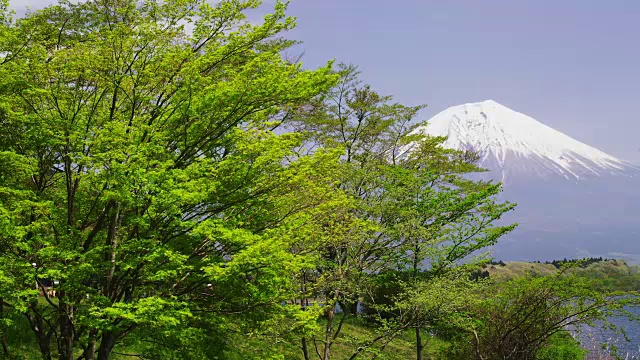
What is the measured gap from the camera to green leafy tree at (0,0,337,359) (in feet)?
30.0

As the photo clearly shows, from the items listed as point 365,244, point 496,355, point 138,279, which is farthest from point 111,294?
point 496,355

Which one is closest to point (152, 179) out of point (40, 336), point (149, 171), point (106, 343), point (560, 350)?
point (149, 171)

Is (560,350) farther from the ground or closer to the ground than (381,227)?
closer to the ground

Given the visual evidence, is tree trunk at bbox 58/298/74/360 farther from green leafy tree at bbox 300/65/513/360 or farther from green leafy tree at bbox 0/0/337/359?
green leafy tree at bbox 300/65/513/360

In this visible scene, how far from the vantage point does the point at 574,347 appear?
19000 millimetres

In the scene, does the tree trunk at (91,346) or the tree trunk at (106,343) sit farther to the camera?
the tree trunk at (106,343)

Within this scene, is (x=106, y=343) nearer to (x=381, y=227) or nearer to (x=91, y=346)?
(x=91, y=346)

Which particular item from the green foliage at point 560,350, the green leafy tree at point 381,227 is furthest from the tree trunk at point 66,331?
the green foliage at point 560,350

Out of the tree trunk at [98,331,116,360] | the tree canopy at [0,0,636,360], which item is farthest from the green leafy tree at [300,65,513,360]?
the tree trunk at [98,331,116,360]

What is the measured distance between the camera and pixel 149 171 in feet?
29.9

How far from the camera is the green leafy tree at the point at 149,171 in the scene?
913 centimetres

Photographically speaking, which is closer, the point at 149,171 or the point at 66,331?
the point at 149,171

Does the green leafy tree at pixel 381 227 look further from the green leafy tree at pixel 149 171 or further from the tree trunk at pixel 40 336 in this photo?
the tree trunk at pixel 40 336

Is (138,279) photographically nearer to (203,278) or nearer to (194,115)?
(203,278)
